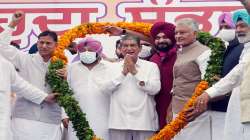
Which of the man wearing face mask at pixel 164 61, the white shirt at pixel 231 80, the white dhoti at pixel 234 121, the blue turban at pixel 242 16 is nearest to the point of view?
the white dhoti at pixel 234 121

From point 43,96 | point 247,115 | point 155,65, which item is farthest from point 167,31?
point 247,115

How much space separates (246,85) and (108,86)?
6.41ft

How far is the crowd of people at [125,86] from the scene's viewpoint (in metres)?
6.55

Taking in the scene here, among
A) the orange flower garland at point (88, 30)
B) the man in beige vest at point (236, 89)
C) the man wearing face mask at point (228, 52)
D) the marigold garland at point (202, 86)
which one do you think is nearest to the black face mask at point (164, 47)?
the orange flower garland at point (88, 30)

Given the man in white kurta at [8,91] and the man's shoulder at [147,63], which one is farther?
the man's shoulder at [147,63]

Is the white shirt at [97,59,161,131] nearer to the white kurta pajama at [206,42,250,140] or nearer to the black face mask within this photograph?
the black face mask

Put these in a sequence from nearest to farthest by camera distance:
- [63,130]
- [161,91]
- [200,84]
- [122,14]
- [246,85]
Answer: [246,85], [200,84], [161,91], [63,130], [122,14]

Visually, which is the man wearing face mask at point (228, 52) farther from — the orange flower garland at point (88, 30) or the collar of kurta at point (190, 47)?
the orange flower garland at point (88, 30)

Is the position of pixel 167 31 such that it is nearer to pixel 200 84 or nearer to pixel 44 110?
pixel 200 84

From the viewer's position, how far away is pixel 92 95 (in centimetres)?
700

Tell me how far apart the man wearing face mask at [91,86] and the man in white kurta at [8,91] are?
41 cm

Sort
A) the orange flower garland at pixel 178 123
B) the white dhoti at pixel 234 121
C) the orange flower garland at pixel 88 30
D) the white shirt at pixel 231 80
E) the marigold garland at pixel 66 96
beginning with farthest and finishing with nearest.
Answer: the orange flower garland at pixel 88 30, the marigold garland at pixel 66 96, the orange flower garland at pixel 178 123, the white shirt at pixel 231 80, the white dhoti at pixel 234 121

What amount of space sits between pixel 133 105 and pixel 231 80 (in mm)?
1264

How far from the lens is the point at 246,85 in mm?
5230
